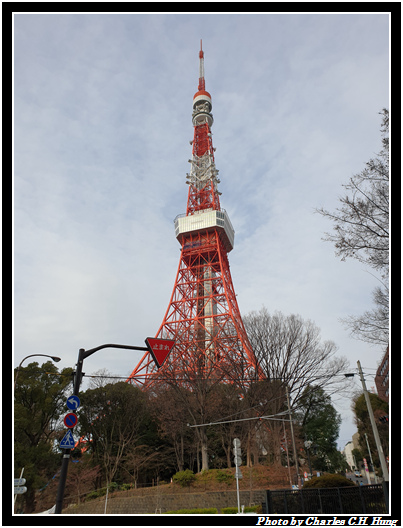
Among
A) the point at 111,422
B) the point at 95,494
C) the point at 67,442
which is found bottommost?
the point at 95,494

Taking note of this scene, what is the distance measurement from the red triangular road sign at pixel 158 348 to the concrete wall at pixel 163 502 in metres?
11.8

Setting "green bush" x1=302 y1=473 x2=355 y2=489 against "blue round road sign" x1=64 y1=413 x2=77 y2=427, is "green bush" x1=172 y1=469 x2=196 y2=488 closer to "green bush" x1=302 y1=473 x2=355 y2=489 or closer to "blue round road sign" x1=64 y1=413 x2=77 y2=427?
"green bush" x1=302 y1=473 x2=355 y2=489

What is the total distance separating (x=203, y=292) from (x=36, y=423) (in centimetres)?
2476

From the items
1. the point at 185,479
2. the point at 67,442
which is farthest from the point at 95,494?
the point at 67,442

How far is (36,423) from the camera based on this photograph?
59.7ft

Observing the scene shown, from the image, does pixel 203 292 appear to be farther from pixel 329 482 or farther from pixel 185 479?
pixel 329 482

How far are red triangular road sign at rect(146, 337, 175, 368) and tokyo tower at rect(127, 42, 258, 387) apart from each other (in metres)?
12.8

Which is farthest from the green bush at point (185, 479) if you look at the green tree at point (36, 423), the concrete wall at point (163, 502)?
the green tree at point (36, 423)

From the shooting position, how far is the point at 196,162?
5112 centimetres

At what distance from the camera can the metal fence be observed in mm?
8523

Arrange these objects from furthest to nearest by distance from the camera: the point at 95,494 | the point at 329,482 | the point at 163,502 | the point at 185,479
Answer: the point at 95,494, the point at 185,479, the point at 163,502, the point at 329,482

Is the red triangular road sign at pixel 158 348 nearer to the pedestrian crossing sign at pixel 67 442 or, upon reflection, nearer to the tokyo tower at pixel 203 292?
the pedestrian crossing sign at pixel 67 442

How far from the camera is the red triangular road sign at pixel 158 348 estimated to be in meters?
6.71

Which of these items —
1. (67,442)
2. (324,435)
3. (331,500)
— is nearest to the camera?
(67,442)
